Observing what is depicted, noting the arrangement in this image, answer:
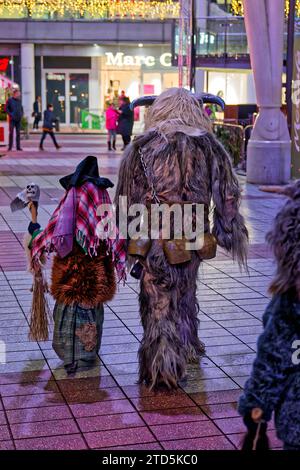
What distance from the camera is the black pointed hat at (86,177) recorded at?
5.23 meters

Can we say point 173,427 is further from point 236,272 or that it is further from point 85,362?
point 236,272

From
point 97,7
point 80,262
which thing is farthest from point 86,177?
point 97,7

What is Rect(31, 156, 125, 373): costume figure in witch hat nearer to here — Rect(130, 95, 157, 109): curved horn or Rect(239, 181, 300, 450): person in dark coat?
Rect(130, 95, 157, 109): curved horn

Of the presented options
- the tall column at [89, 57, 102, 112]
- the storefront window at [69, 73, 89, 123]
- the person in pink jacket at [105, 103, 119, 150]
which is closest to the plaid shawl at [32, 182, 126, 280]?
the person in pink jacket at [105, 103, 119, 150]

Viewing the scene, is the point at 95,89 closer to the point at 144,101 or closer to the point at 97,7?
the point at 97,7

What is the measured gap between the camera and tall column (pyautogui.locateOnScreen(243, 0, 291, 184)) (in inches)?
572

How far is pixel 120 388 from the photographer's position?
517 centimetres

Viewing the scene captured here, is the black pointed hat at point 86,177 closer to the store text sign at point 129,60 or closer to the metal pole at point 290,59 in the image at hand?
the metal pole at point 290,59

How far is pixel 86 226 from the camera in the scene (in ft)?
17.0

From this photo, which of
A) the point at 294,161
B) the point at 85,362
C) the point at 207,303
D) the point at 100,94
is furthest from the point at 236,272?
the point at 100,94

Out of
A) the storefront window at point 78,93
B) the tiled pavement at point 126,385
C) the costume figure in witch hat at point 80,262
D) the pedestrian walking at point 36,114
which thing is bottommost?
the tiled pavement at point 126,385

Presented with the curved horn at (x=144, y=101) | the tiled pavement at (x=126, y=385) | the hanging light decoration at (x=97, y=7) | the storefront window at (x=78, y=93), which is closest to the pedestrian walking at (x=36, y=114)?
the storefront window at (x=78, y=93)

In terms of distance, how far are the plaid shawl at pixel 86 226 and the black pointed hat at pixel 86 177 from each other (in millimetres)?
33
